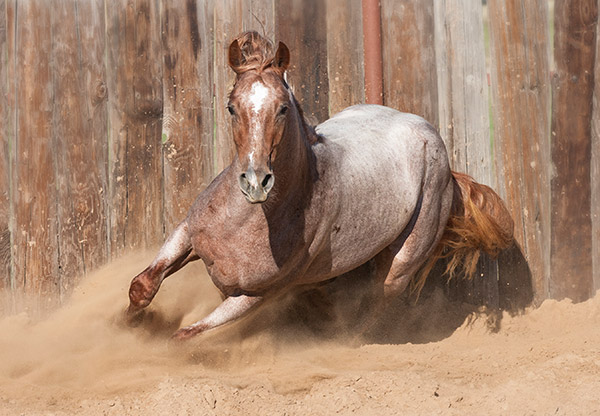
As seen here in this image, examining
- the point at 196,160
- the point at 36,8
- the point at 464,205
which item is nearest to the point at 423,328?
the point at 464,205

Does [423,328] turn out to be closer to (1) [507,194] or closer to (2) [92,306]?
(1) [507,194]

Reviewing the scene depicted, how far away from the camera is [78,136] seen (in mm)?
5367

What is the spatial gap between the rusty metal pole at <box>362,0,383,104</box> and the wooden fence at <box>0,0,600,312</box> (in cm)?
6

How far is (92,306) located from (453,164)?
2544 millimetres

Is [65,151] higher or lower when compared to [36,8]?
lower

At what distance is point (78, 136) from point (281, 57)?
185 cm

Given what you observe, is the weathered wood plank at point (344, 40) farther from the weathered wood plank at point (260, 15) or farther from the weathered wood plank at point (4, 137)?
the weathered wood plank at point (4, 137)

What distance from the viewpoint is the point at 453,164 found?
581 centimetres

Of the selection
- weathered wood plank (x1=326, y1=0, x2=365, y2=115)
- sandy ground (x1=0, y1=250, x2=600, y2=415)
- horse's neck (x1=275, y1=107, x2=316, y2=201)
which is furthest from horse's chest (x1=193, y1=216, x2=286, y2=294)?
weathered wood plank (x1=326, y1=0, x2=365, y2=115)

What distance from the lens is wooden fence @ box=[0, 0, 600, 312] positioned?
5.32 m

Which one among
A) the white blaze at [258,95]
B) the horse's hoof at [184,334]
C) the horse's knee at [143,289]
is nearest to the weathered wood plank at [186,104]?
the horse's knee at [143,289]

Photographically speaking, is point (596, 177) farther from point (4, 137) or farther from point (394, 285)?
point (4, 137)

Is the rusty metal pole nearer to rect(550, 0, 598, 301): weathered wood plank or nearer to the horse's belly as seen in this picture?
rect(550, 0, 598, 301): weathered wood plank

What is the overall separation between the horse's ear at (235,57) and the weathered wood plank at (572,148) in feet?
8.68
